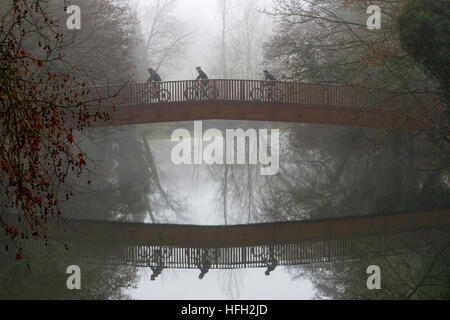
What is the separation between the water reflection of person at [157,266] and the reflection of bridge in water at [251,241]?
0.8 inches

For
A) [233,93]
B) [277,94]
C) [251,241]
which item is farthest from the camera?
[233,93]

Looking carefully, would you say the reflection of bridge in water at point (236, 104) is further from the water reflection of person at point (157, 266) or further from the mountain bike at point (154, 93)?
the water reflection of person at point (157, 266)

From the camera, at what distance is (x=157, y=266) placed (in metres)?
8.94

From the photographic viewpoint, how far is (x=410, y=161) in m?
17.2

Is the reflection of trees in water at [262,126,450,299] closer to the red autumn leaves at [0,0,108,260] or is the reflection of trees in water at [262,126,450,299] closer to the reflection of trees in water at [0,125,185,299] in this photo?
the reflection of trees in water at [0,125,185,299]

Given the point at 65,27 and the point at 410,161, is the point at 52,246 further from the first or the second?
the point at 410,161

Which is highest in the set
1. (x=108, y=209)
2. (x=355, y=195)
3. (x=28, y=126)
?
(x=28, y=126)

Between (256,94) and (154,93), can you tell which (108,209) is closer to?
(154,93)

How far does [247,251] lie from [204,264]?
937 mm

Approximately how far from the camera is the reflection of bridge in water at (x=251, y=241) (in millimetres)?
9281

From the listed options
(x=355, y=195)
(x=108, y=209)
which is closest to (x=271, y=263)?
(x=108, y=209)

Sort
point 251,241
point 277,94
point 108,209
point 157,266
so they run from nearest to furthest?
point 157,266 < point 251,241 < point 108,209 < point 277,94

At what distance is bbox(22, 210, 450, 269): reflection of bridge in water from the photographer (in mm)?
9281
